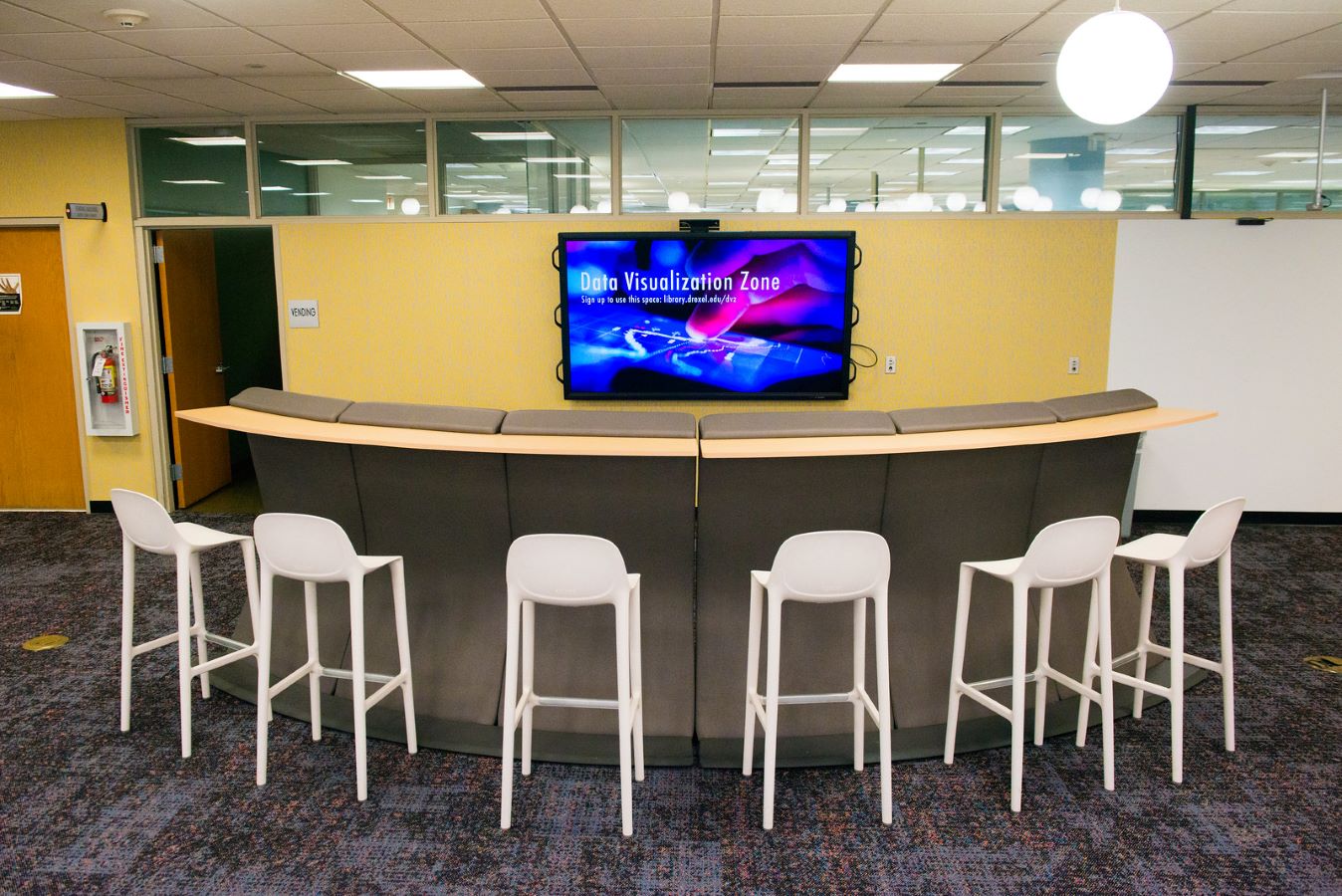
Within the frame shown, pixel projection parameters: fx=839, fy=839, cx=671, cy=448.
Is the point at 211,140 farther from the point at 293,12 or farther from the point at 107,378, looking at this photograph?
the point at 293,12

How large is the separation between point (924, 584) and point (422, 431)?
194 centimetres

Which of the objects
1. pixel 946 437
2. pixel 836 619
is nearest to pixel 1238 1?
pixel 946 437

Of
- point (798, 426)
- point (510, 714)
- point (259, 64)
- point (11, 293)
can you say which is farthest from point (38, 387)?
point (798, 426)

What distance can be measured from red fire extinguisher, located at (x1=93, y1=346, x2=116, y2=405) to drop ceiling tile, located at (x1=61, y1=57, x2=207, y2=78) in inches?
90.2

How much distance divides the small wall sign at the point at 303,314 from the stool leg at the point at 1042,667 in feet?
17.7

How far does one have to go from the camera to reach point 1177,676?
2.95 meters

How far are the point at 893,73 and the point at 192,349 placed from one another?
568 centimetres

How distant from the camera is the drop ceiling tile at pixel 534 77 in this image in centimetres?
477

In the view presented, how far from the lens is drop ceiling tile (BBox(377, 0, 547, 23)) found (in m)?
3.57

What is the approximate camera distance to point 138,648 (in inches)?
128

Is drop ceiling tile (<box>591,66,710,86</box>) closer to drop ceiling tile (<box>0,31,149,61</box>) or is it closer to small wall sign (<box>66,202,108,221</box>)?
drop ceiling tile (<box>0,31,149,61</box>)

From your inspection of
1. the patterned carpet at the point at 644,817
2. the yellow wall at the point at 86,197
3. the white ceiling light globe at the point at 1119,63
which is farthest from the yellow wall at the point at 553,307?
the white ceiling light globe at the point at 1119,63

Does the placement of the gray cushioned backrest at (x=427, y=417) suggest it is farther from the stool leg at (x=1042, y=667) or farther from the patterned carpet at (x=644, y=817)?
the stool leg at (x=1042, y=667)

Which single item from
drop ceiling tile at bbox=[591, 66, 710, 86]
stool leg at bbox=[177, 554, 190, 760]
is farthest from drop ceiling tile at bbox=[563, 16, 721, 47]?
stool leg at bbox=[177, 554, 190, 760]
